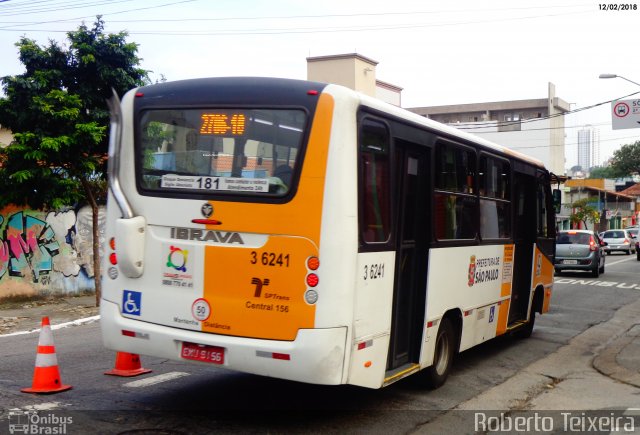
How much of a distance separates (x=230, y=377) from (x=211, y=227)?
273 centimetres

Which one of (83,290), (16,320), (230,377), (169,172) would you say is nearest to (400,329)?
(230,377)

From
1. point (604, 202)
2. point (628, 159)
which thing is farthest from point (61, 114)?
point (628, 159)

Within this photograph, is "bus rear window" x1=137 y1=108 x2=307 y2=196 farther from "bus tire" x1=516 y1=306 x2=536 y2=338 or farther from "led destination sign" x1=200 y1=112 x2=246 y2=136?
"bus tire" x1=516 y1=306 x2=536 y2=338

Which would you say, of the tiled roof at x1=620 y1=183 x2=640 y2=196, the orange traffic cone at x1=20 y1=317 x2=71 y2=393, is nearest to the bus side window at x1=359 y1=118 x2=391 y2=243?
the orange traffic cone at x1=20 y1=317 x2=71 y2=393

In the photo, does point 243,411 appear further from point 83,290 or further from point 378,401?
point 83,290

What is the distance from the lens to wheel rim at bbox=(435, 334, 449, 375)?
8258 mm

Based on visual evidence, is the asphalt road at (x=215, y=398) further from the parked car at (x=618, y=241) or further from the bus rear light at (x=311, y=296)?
the parked car at (x=618, y=241)

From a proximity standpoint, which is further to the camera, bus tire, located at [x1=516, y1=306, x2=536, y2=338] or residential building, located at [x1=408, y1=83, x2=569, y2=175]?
residential building, located at [x1=408, y1=83, x2=569, y2=175]

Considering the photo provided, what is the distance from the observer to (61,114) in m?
14.8

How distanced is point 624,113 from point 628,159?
73432 millimetres

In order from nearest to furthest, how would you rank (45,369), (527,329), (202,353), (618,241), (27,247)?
1. (202,353)
2. (45,369)
3. (527,329)
4. (27,247)
5. (618,241)

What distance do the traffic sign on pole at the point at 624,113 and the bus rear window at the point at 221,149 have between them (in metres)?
23.9

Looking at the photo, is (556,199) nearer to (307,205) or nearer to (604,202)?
(307,205)

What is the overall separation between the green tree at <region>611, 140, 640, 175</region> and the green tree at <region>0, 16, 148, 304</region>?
89.8 metres
